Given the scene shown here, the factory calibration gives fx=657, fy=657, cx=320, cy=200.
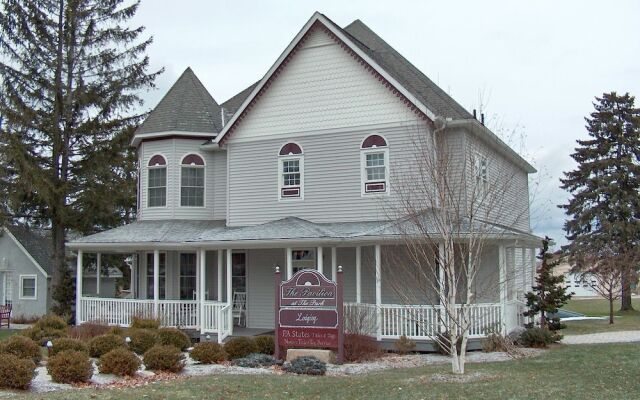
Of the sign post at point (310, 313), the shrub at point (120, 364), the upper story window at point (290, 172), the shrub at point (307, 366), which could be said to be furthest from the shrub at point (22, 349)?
the upper story window at point (290, 172)

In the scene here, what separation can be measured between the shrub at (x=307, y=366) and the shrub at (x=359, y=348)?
169 centimetres

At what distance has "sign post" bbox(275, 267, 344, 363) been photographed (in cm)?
1487

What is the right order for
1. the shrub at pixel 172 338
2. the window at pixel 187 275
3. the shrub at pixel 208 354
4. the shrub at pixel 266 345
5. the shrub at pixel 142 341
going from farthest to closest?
the window at pixel 187 275 < the shrub at pixel 172 338 < the shrub at pixel 142 341 < the shrub at pixel 266 345 < the shrub at pixel 208 354

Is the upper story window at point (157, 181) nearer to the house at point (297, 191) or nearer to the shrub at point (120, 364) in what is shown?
the house at point (297, 191)

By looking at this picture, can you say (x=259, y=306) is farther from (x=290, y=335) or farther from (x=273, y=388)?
(x=273, y=388)

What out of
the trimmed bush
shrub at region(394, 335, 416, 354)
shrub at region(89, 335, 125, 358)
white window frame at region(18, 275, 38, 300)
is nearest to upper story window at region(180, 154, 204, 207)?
shrub at region(89, 335, 125, 358)

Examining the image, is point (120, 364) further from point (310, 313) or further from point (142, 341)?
point (310, 313)

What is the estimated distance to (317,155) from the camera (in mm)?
20469

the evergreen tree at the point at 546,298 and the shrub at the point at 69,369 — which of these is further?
the evergreen tree at the point at 546,298

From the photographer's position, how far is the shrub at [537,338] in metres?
17.6

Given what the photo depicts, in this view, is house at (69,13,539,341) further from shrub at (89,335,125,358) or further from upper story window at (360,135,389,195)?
shrub at (89,335,125,358)

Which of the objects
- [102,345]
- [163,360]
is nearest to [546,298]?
[163,360]

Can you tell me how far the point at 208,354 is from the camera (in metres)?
14.9

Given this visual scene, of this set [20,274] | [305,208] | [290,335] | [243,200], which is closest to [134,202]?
[20,274]
